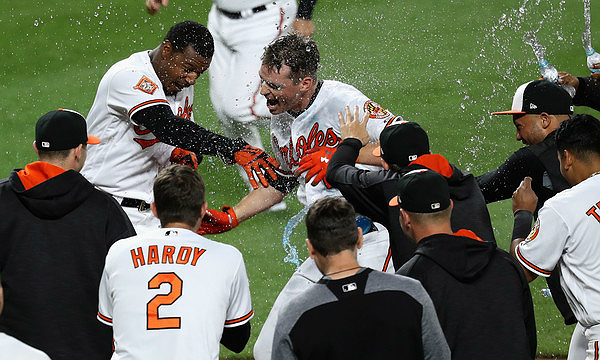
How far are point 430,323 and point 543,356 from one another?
9.33ft

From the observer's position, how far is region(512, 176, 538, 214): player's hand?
4.14 metres

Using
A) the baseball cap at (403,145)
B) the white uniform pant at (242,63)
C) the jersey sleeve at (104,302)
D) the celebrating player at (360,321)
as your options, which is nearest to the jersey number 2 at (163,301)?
the jersey sleeve at (104,302)

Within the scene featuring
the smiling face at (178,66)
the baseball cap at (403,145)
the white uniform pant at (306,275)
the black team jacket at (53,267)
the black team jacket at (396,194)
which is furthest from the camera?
the smiling face at (178,66)

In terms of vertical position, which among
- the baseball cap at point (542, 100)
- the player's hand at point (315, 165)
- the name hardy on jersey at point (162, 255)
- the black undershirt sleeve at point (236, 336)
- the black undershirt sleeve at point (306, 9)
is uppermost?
the baseball cap at point (542, 100)

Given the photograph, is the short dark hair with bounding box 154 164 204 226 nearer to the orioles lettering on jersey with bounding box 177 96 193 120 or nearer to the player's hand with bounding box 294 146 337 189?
the player's hand with bounding box 294 146 337 189

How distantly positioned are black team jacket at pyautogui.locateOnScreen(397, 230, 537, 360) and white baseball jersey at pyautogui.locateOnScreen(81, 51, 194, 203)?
2348mm

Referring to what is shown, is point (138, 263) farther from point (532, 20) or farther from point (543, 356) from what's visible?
point (532, 20)

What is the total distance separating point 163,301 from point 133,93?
2130mm

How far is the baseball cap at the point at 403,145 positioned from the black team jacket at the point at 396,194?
5 centimetres

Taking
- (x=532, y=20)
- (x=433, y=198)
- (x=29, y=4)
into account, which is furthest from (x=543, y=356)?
(x=29, y=4)

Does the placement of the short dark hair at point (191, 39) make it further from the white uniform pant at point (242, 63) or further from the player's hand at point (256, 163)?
the white uniform pant at point (242, 63)

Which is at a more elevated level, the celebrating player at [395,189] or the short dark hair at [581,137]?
the short dark hair at [581,137]

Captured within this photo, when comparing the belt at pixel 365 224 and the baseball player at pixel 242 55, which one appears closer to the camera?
the belt at pixel 365 224

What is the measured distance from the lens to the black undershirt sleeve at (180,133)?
5.00 metres
